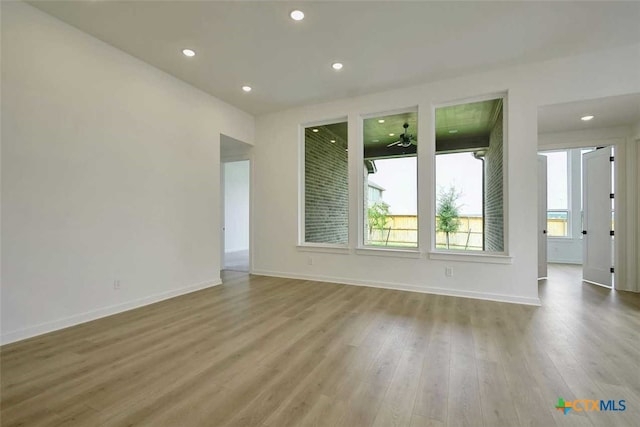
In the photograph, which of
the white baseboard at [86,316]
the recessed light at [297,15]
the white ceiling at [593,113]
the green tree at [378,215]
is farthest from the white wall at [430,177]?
the recessed light at [297,15]

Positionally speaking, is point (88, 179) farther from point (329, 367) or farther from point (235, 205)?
point (235, 205)

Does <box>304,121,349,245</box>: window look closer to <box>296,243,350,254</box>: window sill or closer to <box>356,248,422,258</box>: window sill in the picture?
<box>296,243,350,254</box>: window sill

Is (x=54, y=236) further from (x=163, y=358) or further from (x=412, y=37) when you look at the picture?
(x=412, y=37)

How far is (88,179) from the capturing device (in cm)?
315

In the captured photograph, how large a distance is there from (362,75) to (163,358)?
4102 millimetres

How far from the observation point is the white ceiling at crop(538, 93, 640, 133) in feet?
11.7

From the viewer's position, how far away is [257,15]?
284cm

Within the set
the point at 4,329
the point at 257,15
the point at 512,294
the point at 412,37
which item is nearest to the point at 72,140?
the point at 4,329

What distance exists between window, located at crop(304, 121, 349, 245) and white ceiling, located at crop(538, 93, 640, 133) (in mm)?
3003

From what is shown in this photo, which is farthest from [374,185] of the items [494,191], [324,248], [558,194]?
[558,194]

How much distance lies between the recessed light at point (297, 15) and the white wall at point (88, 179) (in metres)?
2.24

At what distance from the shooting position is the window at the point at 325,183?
511 cm

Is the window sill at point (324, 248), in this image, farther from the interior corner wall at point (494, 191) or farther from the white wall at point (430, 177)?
the interior corner wall at point (494, 191)

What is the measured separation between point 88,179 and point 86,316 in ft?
4.98
